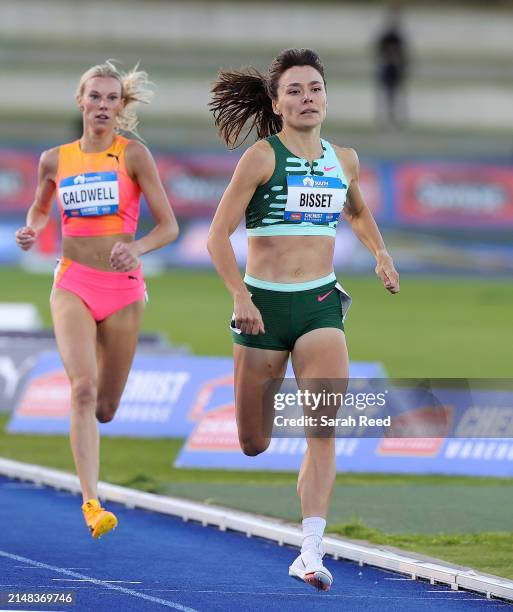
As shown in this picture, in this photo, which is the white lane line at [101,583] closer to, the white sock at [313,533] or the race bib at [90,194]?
the white sock at [313,533]

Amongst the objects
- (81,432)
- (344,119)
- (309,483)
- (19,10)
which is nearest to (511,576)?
(309,483)

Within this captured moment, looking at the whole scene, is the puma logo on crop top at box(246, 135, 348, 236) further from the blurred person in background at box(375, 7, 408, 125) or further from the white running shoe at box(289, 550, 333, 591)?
the blurred person in background at box(375, 7, 408, 125)

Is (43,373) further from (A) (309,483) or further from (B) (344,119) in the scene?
(B) (344,119)

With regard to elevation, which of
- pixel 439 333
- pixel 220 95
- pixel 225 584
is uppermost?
pixel 439 333

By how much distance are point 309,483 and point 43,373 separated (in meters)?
6.21

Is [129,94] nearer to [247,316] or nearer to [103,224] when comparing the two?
[103,224]

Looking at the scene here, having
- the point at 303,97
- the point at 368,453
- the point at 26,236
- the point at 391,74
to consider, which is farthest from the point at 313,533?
the point at 391,74

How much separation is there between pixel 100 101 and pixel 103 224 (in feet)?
2.16

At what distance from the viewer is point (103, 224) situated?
26.6 feet

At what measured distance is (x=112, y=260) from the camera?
7.57 meters

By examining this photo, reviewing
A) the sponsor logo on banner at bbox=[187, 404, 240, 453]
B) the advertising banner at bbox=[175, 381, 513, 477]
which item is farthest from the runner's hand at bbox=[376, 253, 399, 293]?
the sponsor logo on banner at bbox=[187, 404, 240, 453]

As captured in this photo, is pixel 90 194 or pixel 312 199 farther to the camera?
pixel 90 194

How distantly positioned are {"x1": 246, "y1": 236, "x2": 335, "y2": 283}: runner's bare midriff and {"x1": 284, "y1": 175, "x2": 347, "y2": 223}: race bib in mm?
94

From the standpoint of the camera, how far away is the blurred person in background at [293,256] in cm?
654
